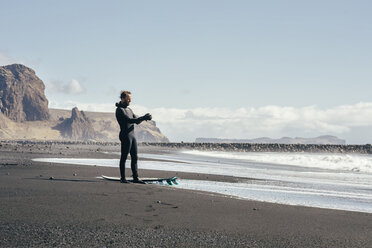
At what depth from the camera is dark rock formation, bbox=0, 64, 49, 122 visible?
Answer: 18512 centimetres

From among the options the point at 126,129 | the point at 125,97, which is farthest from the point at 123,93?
the point at 126,129

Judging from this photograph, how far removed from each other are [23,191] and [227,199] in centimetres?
443

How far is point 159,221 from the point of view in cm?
659

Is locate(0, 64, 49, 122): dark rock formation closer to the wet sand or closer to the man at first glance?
the man

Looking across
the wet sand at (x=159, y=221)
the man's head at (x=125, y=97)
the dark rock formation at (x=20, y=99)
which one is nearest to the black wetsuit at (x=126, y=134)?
the man's head at (x=125, y=97)

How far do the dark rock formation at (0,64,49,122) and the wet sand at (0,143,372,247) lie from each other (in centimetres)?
18980

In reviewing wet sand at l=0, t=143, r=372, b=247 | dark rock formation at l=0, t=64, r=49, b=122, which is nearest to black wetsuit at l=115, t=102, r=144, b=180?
wet sand at l=0, t=143, r=372, b=247

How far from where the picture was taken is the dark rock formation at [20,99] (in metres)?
185

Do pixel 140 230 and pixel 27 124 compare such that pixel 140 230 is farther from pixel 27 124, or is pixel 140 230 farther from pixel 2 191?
pixel 27 124

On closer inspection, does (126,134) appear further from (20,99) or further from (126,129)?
(20,99)

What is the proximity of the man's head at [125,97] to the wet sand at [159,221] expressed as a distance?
341cm

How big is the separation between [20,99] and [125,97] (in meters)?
193

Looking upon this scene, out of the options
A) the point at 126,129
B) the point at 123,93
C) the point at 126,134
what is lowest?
the point at 126,134

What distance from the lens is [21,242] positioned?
16.6ft
